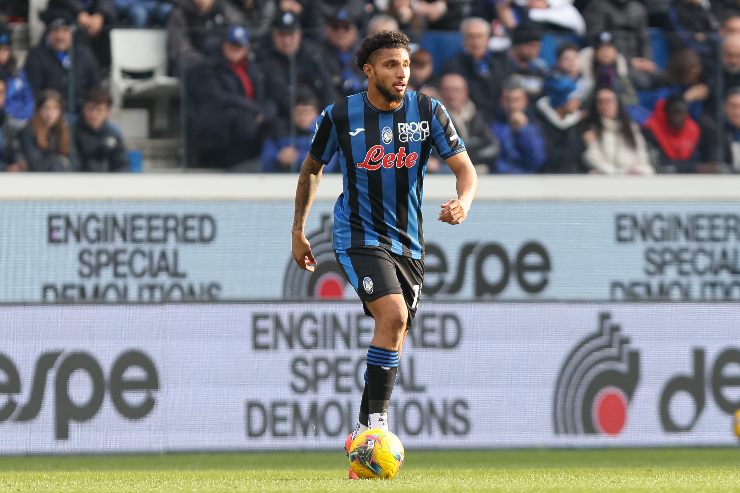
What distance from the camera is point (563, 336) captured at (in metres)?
9.20

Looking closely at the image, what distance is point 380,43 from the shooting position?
612 cm

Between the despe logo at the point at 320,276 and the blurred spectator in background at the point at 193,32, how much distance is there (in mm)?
1789

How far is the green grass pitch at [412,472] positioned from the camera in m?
5.70

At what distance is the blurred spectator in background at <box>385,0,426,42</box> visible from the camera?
42.7 ft

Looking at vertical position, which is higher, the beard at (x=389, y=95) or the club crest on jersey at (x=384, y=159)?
the beard at (x=389, y=95)

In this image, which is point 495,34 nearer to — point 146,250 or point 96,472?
point 146,250

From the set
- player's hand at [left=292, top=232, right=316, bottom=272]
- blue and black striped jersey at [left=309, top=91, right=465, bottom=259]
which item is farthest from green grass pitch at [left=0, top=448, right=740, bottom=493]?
blue and black striped jersey at [left=309, top=91, right=465, bottom=259]

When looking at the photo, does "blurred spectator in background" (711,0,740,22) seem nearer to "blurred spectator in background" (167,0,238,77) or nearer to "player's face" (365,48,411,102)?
"blurred spectator in background" (167,0,238,77)

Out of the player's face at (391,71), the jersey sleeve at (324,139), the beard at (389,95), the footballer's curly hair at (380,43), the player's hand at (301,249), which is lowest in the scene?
the player's hand at (301,249)

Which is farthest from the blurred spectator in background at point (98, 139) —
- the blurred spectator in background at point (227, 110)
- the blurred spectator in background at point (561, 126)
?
the blurred spectator in background at point (561, 126)

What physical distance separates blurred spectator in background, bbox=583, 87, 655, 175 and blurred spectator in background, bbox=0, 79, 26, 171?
4.86 metres

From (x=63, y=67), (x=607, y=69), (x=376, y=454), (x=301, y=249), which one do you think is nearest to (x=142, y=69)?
(x=63, y=67)

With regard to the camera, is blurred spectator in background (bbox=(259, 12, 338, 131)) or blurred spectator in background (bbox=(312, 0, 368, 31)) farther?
blurred spectator in background (bbox=(312, 0, 368, 31))

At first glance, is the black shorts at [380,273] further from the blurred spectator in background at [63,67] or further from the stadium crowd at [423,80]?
the blurred spectator in background at [63,67]
